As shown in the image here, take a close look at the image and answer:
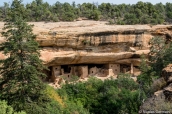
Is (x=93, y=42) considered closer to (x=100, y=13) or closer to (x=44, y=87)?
(x=44, y=87)

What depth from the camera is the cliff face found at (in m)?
21.0

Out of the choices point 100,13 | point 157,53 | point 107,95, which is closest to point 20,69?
point 107,95

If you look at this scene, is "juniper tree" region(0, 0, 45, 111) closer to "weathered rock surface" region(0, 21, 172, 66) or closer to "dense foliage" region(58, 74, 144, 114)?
"dense foliage" region(58, 74, 144, 114)

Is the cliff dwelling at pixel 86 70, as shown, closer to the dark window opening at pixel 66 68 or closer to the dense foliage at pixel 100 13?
the dark window opening at pixel 66 68

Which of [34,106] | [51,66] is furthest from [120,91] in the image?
[34,106]

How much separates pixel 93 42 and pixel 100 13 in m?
14.8

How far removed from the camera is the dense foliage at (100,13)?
31391 mm

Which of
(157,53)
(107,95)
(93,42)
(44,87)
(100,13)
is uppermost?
(100,13)

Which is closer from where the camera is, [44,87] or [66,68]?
[44,87]

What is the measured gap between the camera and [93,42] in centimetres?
2228

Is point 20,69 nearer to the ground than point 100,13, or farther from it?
nearer to the ground

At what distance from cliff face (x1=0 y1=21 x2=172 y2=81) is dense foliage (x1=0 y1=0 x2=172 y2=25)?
4.38 meters

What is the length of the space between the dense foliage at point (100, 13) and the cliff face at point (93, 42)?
438 centimetres

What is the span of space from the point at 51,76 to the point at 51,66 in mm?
825
